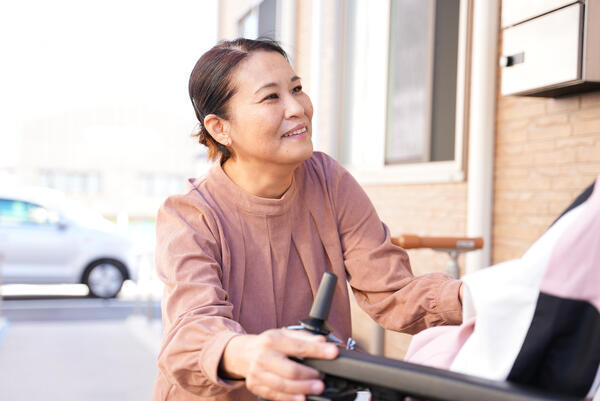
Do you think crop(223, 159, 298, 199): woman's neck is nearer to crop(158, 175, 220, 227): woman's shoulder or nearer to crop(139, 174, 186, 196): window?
crop(158, 175, 220, 227): woman's shoulder

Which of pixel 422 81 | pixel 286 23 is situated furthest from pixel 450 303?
pixel 286 23

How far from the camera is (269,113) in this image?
1454 millimetres

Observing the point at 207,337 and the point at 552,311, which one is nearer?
the point at 552,311

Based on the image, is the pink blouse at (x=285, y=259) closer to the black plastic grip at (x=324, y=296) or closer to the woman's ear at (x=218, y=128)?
the woman's ear at (x=218, y=128)

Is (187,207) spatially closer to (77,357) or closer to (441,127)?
(441,127)

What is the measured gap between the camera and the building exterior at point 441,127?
3.42 metres

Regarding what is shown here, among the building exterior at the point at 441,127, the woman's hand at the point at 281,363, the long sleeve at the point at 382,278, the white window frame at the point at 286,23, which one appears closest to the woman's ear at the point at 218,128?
the long sleeve at the point at 382,278

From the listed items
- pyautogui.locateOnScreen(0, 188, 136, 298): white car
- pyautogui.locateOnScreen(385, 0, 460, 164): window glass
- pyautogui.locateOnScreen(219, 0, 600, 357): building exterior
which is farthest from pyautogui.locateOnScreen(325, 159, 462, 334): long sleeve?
pyautogui.locateOnScreen(0, 188, 136, 298): white car

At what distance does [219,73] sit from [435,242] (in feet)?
4.67

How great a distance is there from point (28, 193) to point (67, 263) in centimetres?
116

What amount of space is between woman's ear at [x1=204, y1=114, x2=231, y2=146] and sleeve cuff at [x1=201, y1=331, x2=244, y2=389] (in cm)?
66

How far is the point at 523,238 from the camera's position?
3.60 meters

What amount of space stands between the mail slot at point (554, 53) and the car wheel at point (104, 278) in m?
7.88

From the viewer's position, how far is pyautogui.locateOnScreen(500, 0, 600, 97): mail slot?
272 cm
